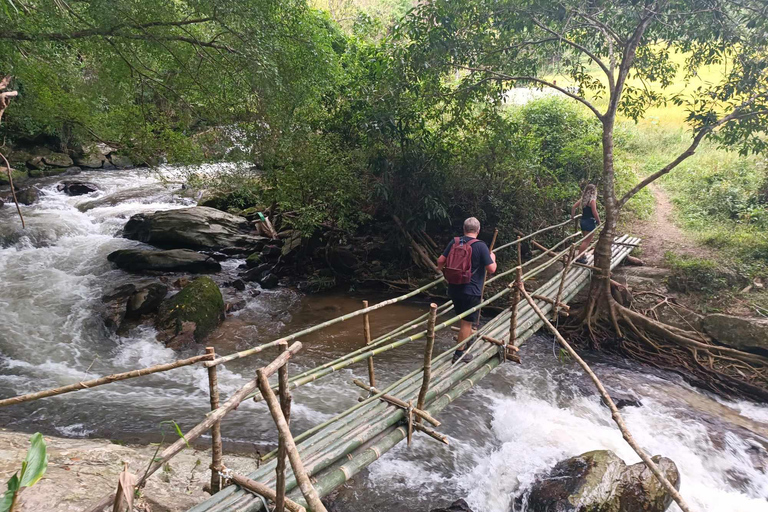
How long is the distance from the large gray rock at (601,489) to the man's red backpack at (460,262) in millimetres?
2038

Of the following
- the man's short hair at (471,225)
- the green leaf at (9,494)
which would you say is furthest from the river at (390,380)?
the green leaf at (9,494)

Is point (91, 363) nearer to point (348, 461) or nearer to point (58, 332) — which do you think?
point (58, 332)

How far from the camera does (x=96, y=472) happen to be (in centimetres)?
358

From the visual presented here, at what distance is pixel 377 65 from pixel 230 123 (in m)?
3.03

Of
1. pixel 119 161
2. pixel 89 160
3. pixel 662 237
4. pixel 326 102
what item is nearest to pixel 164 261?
pixel 326 102

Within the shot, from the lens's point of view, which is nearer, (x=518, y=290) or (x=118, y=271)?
(x=518, y=290)

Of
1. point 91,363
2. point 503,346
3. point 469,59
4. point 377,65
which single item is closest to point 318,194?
point 377,65

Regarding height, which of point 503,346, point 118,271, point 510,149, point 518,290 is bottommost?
point 118,271

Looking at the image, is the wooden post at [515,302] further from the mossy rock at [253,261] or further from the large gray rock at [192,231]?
the large gray rock at [192,231]

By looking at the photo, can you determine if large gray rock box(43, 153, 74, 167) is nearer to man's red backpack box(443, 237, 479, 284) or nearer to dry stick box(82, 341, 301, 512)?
man's red backpack box(443, 237, 479, 284)

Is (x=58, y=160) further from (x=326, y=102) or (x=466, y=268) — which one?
(x=466, y=268)

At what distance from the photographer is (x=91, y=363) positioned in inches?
245

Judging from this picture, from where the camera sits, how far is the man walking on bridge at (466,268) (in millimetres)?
4348

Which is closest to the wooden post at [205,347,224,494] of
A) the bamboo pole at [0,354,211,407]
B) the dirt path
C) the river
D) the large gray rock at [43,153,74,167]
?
the bamboo pole at [0,354,211,407]
